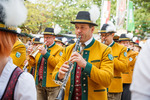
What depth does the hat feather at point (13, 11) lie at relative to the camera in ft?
5.34

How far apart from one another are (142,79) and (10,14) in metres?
1.23

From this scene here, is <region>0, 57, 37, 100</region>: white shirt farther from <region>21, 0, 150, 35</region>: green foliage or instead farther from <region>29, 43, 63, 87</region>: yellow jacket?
<region>21, 0, 150, 35</region>: green foliage

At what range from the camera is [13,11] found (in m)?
1.67

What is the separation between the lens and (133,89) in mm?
1274

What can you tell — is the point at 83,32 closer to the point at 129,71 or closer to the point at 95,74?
the point at 95,74

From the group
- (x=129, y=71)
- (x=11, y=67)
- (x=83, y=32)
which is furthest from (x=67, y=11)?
(x=11, y=67)

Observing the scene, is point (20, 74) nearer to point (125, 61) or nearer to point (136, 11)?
point (125, 61)

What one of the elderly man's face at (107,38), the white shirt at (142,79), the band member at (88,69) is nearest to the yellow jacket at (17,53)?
the band member at (88,69)

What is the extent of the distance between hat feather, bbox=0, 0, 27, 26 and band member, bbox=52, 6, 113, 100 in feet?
3.88

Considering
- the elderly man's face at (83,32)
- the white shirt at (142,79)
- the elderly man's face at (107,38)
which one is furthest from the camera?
the elderly man's face at (107,38)

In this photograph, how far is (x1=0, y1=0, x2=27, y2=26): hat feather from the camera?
64.1 inches

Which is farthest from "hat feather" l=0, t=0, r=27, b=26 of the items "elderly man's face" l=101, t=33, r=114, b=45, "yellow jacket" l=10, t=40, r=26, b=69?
"elderly man's face" l=101, t=33, r=114, b=45

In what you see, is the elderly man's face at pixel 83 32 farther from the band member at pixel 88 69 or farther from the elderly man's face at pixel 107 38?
the elderly man's face at pixel 107 38

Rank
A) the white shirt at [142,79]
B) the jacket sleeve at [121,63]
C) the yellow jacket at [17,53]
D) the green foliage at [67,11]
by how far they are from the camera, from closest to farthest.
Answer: the white shirt at [142,79] < the yellow jacket at [17,53] < the jacket sleeve at [121,63] < the green foliage at [67,11]
